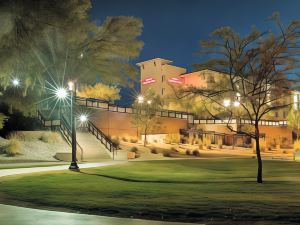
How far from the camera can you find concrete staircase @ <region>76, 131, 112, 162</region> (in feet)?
113

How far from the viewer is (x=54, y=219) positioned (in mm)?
8570

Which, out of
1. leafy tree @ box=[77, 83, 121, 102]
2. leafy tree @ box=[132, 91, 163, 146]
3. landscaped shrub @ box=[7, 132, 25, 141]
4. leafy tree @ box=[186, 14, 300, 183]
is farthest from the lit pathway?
leafy tree @ box=[77, 83, 121, 102]

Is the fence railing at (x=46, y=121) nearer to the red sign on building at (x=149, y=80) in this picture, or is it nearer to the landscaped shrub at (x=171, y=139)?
the landscaped shrub at (x=171, y=139)

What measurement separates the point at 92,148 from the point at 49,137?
3678 millimetres

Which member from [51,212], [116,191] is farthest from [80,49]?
[51,212]

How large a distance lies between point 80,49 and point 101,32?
2.76 metres

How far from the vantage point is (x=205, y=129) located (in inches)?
2640

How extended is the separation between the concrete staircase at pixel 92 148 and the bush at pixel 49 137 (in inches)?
76.0

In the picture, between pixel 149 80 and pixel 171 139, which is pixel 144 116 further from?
pixel 149 80

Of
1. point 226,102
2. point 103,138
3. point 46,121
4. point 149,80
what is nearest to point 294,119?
point 103,138

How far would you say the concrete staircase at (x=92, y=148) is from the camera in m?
34.5

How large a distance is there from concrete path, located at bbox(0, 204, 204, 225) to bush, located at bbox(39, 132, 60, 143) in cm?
2658

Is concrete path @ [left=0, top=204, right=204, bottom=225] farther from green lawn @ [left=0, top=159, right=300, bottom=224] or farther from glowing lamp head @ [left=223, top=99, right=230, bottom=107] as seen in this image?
glowing lamp head @ [left=223, top=99, right=230, bottom=107]

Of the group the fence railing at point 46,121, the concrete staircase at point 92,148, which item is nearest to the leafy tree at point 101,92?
the fence railing at point 46,121
